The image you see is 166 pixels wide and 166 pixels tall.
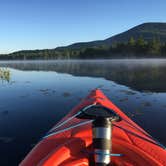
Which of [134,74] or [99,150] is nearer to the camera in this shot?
[99,150]

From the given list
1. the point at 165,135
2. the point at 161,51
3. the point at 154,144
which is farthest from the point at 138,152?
the point at 161,51

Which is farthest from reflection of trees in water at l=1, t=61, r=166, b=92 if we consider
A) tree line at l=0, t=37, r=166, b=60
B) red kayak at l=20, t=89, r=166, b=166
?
tree line at l=0, t=37, r=166, b=60

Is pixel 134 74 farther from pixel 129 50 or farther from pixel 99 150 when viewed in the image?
pixel 129 50

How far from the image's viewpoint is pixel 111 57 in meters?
109

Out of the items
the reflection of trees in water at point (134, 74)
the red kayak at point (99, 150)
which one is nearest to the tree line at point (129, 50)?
the reflection of trees in water at point (134, 74)

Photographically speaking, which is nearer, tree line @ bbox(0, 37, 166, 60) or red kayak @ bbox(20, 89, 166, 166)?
red kayak @ bbox(20, 89, 166, 166)

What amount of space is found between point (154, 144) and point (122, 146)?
0.79 metres

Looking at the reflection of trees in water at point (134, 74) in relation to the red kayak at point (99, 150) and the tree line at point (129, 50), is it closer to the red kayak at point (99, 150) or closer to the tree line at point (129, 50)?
the red kayak at point (99, 150)

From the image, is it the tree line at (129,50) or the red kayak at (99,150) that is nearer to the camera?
the red kayak at (99,150)

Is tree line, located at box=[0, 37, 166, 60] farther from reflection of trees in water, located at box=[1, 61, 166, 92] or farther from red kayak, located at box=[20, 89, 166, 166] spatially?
red kayak, located at box=[20, 89, 166, 166]

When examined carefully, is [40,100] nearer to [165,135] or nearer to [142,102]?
[142,102]

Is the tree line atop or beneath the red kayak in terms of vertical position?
atop

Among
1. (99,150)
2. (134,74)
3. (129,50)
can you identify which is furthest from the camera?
(129,50)

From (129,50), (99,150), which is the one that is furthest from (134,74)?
(129,50)
